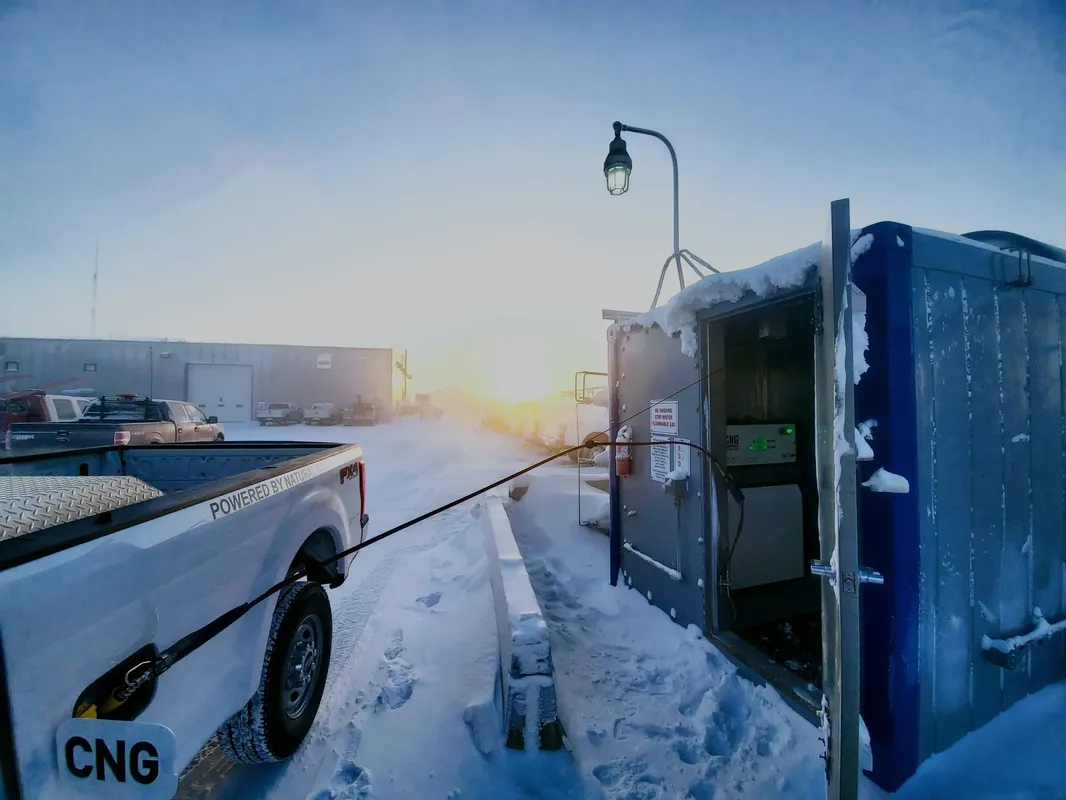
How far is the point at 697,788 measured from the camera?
236cm

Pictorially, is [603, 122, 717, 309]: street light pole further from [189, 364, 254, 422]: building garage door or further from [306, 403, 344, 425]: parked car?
[189, 364, 254, 422]: building garage door

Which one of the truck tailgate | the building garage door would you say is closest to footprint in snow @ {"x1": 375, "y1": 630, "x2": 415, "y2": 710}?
the truck tailgate

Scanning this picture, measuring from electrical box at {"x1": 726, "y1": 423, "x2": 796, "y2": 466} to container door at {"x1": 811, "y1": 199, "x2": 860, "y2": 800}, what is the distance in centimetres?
247

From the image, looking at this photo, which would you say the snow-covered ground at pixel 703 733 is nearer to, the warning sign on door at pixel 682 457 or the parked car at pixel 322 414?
the warning sign on door at pixel 682 457

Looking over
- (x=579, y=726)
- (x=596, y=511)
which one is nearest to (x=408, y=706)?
(x=579, y=726)

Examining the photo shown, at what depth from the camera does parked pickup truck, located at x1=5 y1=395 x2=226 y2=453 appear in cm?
837

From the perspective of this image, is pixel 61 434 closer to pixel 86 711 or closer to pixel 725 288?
pixel 86 711

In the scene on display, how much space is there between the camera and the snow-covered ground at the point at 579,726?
232cm

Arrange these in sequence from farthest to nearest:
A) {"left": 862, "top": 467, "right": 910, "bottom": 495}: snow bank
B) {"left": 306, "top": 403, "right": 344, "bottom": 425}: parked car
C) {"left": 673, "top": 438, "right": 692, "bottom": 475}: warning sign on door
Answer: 1. {"left": 306, "top": 403, "right": 344, "bottom": 425}: parked car
2. {"left": 673, "top": 438, "right": 692, "bottom": 475}: warning sign on door
3. {"left": 862, "top": 467, "right": 910, "bottom": 495}: snow bank

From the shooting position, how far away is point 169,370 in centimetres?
2723

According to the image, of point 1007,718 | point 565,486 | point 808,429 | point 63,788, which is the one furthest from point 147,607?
point 565,486

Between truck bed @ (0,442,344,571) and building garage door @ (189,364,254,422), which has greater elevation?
building garage door @ (189,364,254,422)

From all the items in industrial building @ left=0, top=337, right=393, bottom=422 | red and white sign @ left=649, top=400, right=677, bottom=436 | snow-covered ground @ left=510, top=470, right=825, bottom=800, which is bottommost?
snow-covered ground @ left=510, top=470, right=825, bottom=800

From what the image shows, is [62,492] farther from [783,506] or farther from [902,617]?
[783,506]
